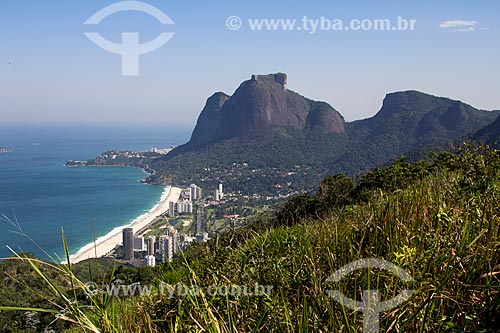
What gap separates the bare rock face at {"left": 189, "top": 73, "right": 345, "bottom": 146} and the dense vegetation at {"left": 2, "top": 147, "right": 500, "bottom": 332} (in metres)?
72.4

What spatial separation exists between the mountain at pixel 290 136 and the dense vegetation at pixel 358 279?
157 feet

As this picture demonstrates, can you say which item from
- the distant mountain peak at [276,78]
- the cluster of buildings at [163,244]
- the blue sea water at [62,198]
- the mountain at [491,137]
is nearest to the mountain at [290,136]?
the distant mountain peak at [276,78]

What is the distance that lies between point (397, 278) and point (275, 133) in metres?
74.2

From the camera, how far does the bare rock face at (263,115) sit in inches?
3009

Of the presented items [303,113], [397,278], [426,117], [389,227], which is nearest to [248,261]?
[389,227]

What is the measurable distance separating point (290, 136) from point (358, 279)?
2868 inches

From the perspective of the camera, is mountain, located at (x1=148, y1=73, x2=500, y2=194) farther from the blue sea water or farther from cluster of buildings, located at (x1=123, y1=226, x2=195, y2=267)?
cluster of buildings, located at (x1=123, y1=226, x2=195, y2=267)

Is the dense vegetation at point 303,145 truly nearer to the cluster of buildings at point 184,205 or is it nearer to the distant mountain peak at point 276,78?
the distant mountain peak at point 276,78

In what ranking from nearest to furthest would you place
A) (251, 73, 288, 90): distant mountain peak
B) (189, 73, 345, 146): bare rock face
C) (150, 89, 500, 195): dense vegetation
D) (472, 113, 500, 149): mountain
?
1. (472, 113, 500, 149): mountain
2. (150, 89, 500, 195): dense vegetation
3. (189, 73, 345, 146): bare rock face
4. (251, 73, 288, 90): distant mountain peak

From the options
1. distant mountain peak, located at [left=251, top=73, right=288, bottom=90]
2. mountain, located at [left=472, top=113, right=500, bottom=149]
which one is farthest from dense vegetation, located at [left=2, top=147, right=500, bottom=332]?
distant mountain peak, located at [left=251, top=73, right=288, bottom=90]

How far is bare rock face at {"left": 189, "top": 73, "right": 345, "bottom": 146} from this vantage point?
3009 inches

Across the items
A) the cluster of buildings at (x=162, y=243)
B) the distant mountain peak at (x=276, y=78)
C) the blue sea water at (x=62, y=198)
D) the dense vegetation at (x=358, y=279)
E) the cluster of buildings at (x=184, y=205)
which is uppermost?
the distant mountain peak at (x=276, y=78)

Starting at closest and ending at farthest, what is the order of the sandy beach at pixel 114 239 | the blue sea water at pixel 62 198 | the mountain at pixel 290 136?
the sandy beach at pixel 114 239, the blue sea water at pixel 62 198, the mountain at pixel 290 136

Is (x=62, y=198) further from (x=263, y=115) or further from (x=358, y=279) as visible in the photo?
(x=358, y=279)
